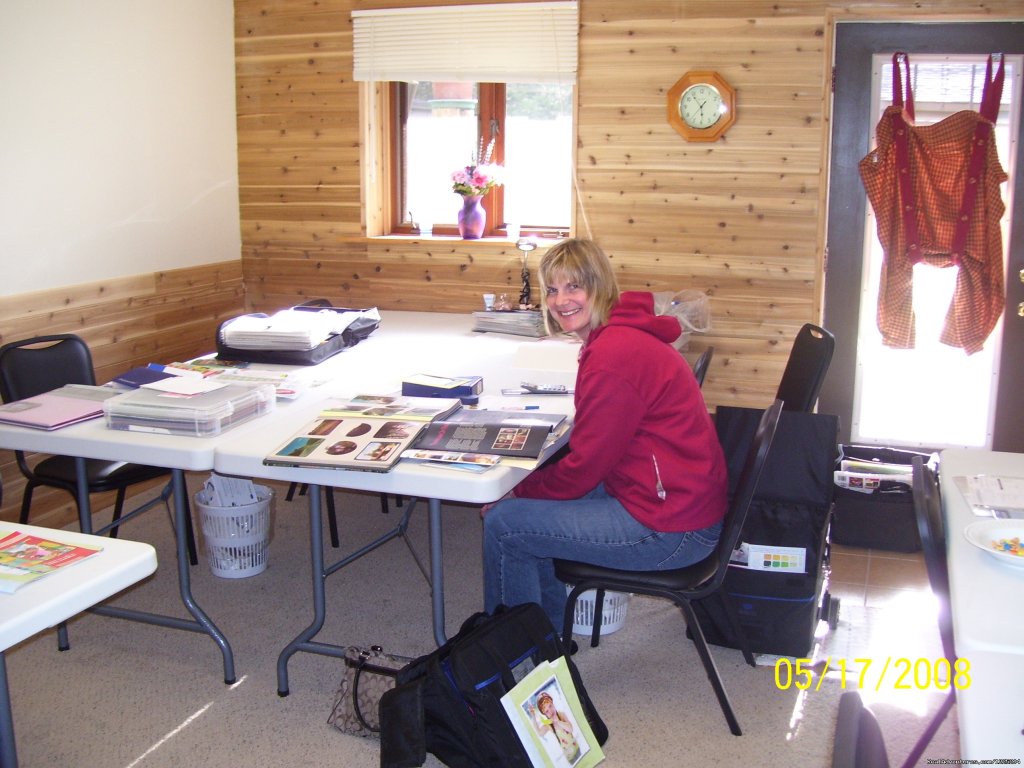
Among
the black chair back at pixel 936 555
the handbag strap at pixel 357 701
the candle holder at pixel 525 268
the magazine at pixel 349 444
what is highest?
the candle holder at pixel 525 268

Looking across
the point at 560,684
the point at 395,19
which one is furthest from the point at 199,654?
the point at 395,19

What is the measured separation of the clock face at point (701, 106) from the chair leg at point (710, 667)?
2.36 m

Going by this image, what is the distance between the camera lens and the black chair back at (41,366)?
321 centimetres

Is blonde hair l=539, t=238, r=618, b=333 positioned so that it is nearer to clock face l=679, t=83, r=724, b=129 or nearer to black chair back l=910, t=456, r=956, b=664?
black chair back l=910, t=456, r=956, b=664

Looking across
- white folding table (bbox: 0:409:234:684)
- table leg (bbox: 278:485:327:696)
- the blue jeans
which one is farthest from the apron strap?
white folding table (bbox: 0:409:234:684)

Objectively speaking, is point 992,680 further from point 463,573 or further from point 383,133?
point 383,133

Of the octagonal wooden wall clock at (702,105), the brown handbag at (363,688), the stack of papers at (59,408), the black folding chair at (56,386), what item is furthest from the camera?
the octagonal wooden wall clock at (702,105)

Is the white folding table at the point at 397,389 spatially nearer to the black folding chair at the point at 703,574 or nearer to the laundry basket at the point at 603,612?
the black folding chair at the point at 703,574

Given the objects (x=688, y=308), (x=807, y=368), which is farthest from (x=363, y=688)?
(x=688, y=308)

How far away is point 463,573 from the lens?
139 inches

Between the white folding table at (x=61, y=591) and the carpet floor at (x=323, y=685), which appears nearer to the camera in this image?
the white folding table at (x=61, y=591)

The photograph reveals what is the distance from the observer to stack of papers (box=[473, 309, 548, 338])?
13.2 ft

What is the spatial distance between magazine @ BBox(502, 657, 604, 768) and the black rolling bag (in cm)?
70
